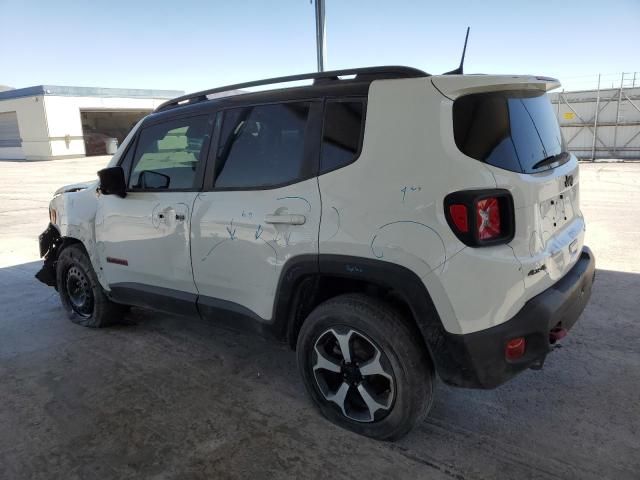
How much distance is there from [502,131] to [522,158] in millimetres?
165

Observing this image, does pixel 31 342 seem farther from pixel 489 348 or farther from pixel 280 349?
pixel 489 348

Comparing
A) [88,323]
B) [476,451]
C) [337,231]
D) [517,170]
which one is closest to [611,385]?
[476,451]

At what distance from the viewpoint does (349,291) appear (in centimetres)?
273

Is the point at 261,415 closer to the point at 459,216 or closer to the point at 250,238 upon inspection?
the point at 250,238

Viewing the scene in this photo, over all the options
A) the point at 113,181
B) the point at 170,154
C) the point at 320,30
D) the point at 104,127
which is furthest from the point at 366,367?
the point at 104,127

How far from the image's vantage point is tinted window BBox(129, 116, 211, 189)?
3285mm

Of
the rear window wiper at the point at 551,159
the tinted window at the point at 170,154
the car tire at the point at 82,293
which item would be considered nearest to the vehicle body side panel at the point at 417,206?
the rear window wiper at the point at 551,159

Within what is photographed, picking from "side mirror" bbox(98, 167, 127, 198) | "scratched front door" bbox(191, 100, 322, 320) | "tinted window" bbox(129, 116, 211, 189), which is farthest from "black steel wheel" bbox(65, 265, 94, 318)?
"scratched front door" bbox(191, 100, 322, 320)

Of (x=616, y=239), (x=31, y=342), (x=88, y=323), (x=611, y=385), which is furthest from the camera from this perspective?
(x=616, y=239)

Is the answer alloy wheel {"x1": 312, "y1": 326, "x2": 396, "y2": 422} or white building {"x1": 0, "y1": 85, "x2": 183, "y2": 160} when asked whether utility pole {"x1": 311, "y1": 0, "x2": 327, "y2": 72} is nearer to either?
alloy wheel {"x1": 312, "y1": 326, "x2": 396, "y2": 422}

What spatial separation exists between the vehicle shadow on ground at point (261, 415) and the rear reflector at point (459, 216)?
1.19 m

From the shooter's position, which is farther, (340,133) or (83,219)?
(83,219)

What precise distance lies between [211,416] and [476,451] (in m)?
1.50

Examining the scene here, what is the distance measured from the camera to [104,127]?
38.3 metres
